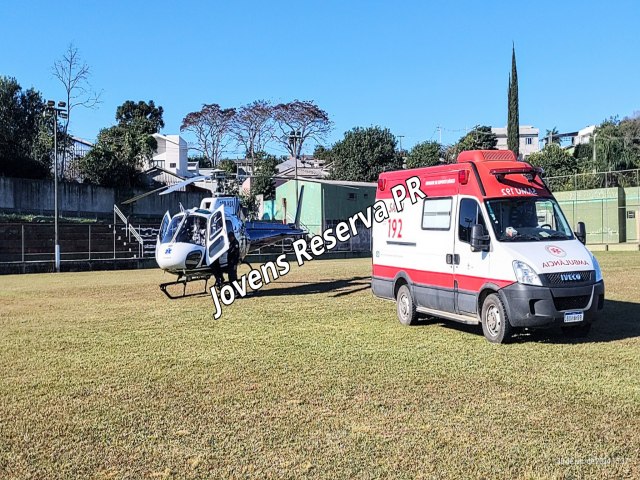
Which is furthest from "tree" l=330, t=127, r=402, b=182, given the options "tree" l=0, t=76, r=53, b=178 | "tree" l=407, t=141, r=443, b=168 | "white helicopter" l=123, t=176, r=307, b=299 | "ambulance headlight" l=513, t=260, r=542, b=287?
"ambulance headlight" l=513, t=260, r=542, b=287

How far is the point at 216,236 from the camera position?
15.8 meters

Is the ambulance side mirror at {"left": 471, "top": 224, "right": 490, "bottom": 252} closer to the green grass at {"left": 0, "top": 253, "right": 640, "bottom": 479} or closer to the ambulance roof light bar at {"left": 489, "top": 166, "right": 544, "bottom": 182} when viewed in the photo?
the ambulance roof light bar at {"left": 489, "top": 166, "right": 544, "bottom": 182}

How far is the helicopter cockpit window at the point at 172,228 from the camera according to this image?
15344 mm

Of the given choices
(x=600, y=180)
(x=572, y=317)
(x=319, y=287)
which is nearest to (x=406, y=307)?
(x=572, y=317)

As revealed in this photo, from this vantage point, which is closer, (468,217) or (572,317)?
(572,317)

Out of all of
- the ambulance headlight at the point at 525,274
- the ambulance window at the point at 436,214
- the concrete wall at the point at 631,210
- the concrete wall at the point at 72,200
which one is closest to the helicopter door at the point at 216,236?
the ambulance window at the point at 436,214

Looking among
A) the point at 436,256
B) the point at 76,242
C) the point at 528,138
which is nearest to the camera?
the point at 436,256

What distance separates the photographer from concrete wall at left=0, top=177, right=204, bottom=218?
39125 millimetres

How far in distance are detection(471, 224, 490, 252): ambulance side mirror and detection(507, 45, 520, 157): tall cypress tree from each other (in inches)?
1384

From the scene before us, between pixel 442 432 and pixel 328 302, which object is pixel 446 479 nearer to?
pixel 442 432

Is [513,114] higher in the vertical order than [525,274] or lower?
higher

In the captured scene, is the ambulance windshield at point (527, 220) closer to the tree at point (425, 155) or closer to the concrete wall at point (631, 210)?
the concrete wall at point (631, 210)

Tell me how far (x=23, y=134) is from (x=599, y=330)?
45.9m

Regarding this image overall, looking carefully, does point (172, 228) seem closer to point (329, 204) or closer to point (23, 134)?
point (329, 204)
